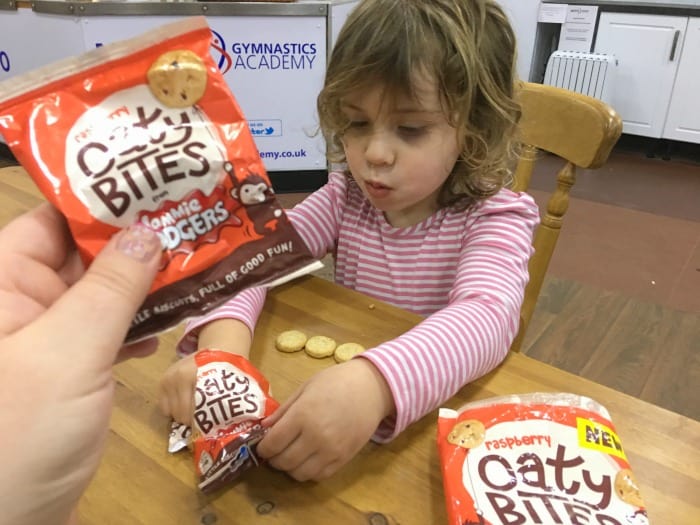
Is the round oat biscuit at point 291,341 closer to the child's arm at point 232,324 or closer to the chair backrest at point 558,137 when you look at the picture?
the child's arm at point 232,324

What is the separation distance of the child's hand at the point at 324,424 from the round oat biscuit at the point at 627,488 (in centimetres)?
21

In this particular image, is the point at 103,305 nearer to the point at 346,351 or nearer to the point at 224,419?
the point at 224,419

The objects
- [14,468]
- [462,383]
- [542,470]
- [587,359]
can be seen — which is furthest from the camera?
[587,359]

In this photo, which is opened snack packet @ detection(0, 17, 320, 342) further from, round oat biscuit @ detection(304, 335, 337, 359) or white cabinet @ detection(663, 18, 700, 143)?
white cabinet @ detection(663, 18, 700, 143)

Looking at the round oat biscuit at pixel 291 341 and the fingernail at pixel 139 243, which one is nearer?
the fingernail at pixel 139 243

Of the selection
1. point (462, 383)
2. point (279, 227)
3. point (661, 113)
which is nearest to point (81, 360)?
point (279, 227)

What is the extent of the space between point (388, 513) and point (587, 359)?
1.68 meters

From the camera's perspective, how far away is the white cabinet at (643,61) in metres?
3.71

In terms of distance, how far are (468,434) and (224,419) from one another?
0.74 ft

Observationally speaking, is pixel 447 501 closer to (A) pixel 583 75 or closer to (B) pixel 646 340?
(B) pixel 646 340

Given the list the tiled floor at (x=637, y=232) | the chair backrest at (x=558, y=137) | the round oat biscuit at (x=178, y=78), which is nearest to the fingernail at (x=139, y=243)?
the round oat biscuit at (x=178, y=78)

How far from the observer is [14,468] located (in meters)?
0.38

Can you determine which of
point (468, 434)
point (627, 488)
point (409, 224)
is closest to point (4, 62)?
point (409, 224)

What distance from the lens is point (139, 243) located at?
1.46 ft
